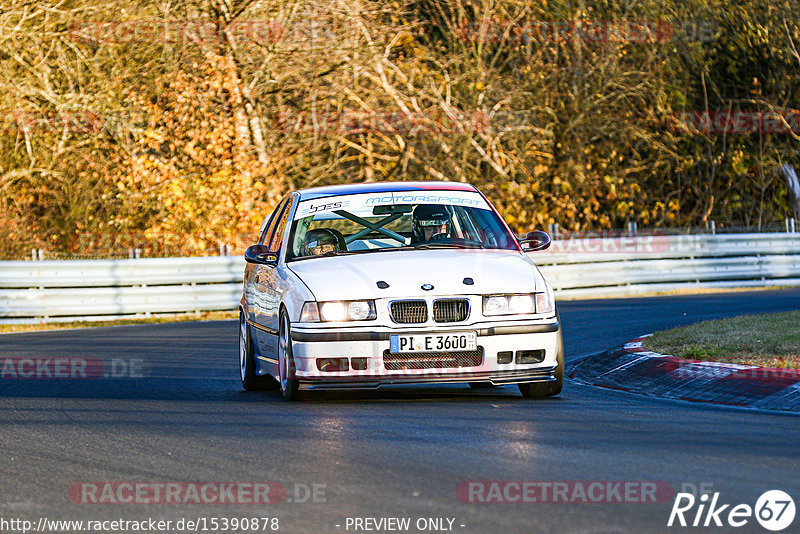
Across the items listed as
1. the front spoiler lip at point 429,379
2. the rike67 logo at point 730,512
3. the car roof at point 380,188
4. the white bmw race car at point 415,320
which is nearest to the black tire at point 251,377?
the white bmw race car at point 415,320

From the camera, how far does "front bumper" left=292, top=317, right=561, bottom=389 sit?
9898 millimetres

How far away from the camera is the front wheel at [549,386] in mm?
10359

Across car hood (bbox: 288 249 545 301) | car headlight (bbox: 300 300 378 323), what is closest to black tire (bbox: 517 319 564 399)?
car hood (bbox: 288 249 545 301)

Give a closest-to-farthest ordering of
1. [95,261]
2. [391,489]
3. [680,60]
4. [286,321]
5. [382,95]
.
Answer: [391,489] → [286,321] → [95,261] → [382,95] → [680,60]

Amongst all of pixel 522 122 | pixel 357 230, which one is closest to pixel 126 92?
pixel 522 122

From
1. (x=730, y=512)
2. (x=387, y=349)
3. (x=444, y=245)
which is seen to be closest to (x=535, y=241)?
(x=444, y=245)

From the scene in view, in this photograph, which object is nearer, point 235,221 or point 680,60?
point 235,221

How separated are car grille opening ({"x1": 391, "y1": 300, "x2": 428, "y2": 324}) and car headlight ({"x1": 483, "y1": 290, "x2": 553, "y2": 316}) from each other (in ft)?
1.42

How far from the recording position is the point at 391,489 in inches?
266

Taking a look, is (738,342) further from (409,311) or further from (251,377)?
(251,377)

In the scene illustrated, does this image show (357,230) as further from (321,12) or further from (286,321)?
(321,12)

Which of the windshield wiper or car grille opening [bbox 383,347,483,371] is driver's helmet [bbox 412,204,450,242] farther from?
car grille opening [bbox 383,347,483,371]

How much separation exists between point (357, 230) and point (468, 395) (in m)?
1.82

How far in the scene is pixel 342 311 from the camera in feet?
32.8
